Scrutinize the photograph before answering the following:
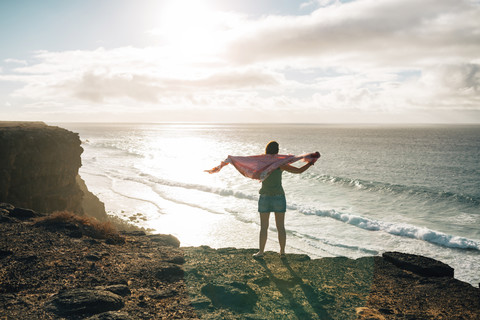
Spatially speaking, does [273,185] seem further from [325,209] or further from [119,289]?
[325,209]

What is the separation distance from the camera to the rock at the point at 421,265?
21.4 ft

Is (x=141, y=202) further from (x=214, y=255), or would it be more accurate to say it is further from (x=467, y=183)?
(x=467, y=183)

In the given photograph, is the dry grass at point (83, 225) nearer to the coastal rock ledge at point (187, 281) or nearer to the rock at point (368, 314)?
the coastal rock ledge at point (187, 281)

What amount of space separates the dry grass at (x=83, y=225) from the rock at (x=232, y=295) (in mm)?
3526

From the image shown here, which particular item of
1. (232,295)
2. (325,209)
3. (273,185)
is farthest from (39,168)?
(325,209)

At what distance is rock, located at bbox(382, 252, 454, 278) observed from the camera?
6536 mm

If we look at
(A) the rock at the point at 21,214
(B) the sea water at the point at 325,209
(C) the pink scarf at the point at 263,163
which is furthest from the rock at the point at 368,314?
(A) the rock at the point at 21,214

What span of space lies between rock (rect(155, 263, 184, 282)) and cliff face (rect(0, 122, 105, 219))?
929 cm

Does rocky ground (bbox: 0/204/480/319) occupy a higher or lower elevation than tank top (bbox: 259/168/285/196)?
lower


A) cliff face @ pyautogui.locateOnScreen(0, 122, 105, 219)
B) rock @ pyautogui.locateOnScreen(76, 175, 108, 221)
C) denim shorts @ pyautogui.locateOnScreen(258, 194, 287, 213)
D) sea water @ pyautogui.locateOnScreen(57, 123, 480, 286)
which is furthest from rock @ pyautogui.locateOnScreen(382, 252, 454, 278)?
rock @ pyautogui.locateOnScreen(76, 175, 108, 221)

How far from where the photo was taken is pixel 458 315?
4.81 m

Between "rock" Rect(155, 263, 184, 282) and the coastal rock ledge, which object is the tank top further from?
"rock" Rect(155, 263, 184, 282)

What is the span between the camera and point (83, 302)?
4629 mm

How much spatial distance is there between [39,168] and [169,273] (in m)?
10.3
